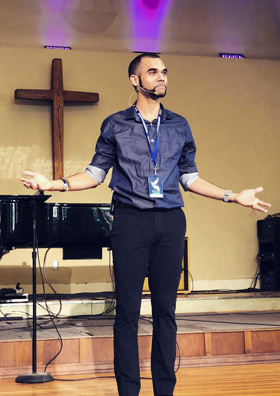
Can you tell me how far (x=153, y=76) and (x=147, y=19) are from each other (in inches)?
237

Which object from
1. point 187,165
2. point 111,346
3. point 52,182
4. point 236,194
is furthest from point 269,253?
point 52,182

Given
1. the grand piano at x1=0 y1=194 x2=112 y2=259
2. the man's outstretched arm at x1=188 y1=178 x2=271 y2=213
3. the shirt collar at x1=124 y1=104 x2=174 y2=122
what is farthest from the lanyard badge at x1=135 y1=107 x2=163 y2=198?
the grand piano at x1=0 y1=194 x2=112 y2=259

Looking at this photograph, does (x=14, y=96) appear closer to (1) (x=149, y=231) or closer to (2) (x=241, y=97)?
(2) (x=241, y=97)

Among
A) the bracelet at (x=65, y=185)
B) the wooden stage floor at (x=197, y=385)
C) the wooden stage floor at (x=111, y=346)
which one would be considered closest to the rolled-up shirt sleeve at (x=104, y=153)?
the bracelet at (x=65, y=185)

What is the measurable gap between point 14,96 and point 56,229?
3.33m

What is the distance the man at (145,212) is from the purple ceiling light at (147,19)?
A: 5924 millimetres

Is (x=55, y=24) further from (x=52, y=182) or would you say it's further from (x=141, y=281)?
(x=141, y=281)

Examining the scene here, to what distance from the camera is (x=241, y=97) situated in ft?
28.5

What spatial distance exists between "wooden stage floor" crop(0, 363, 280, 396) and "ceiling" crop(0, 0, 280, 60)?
5522 millimetres

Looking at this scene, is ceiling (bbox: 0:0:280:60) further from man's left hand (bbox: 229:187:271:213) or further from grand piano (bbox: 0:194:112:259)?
man's left hand (bbox: 229:187:271:213)

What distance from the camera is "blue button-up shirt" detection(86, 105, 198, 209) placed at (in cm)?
249

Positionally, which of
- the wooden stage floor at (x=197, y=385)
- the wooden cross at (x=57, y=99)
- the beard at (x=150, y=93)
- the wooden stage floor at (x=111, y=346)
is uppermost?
the wooden cross at (x=57, y=99)

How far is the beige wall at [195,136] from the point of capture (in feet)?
26.0

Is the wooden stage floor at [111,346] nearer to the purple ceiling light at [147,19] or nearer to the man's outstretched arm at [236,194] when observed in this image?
the man's outstretched arm at [236,194]
